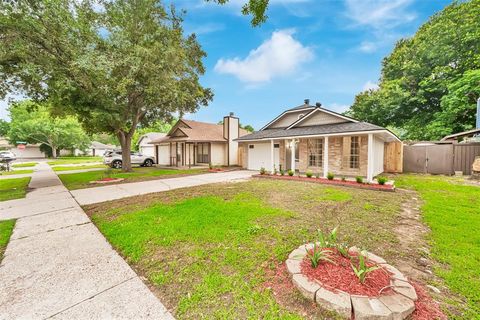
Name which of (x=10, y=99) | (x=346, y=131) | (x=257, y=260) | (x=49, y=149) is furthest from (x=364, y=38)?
(x=49, y=149)

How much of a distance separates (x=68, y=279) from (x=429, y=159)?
15799 mm

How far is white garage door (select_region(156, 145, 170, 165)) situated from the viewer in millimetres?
20500

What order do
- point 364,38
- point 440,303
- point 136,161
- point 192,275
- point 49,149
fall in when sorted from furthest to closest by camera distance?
point 49,149
point 136,161
point 364,38
point 192,275
point 440,303

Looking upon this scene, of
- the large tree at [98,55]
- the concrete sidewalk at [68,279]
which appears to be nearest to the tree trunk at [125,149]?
the large tree at [98,55]

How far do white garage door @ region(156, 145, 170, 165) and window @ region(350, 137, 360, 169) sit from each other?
16.8 metres

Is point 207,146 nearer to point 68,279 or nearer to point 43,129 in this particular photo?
point 68,279

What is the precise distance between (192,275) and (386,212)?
493 cm

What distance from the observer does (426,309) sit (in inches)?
72.5

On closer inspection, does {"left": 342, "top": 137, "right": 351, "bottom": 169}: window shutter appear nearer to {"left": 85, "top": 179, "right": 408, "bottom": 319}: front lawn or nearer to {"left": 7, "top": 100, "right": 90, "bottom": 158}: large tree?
{"left": 85, "top": 179, "right": 408, "bottom": 319}: front lawn

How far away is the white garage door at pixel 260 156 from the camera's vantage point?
13517 mm

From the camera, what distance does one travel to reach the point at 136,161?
18578mm

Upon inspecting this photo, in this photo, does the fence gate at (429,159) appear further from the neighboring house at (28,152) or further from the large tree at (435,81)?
the neighboring house at (28,152)

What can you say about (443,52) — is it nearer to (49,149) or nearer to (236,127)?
(236,127)

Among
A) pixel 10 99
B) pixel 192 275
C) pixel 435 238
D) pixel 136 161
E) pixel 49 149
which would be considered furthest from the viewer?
pixel 49 149
